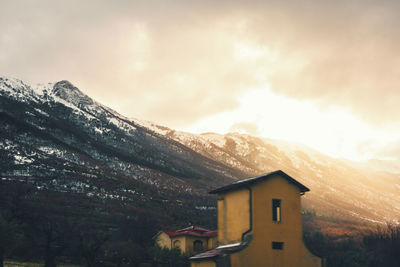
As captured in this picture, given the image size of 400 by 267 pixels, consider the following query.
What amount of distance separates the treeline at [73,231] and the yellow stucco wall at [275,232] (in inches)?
828

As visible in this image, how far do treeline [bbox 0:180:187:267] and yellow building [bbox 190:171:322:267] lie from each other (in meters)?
19.0

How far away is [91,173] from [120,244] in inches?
2993

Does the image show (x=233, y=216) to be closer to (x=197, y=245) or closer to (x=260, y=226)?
(x=260, y=226)

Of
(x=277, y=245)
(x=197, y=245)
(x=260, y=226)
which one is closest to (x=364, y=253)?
(x=197, y=245)

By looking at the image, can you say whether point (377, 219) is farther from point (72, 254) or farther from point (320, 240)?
point (72, 254)

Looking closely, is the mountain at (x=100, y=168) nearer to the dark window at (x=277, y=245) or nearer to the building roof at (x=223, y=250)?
the building roof at (x=223, y=250)

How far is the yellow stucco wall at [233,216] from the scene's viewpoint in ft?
96.0

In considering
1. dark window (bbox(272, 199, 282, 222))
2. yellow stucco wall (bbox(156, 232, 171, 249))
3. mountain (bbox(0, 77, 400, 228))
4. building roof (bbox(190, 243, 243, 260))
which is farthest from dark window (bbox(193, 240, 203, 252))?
mountain (bbox(0, 77, 400, 228))

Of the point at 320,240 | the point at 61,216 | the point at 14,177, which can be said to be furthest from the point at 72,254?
the point at 14,177

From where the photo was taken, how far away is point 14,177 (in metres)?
119

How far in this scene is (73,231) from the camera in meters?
74.4

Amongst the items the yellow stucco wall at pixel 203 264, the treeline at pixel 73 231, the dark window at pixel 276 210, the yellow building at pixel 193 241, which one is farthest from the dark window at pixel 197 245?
the dark window at pixel 276 210

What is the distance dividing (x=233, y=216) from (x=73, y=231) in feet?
166

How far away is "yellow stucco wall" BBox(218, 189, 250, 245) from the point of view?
2925 centimetres
